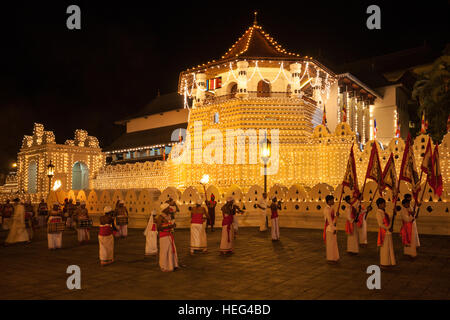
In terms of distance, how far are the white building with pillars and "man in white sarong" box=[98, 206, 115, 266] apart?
22.4 m

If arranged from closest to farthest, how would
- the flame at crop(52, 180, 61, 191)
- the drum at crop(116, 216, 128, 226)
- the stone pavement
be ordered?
1. the stone pavement
2. the drum at crop(116, 216, 128, 226)
3. the flame at crop(52, 180, 61, 191)

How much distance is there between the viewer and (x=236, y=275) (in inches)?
280

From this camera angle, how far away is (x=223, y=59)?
22938 millimetres

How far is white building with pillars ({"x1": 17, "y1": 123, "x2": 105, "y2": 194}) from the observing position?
29.9 m

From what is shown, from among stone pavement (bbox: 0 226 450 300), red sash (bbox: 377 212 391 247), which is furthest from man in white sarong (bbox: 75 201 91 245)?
red sash (bbox: 377 212 391 247)

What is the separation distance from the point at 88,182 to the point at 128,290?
93.1 ft

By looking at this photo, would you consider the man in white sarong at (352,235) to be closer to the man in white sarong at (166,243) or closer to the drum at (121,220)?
the man in white sarong at (166,243)

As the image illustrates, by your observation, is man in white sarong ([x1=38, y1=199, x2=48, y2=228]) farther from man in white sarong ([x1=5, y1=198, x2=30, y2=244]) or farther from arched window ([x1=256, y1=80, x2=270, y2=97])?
arched window ([x1=256, y1=80, x2=270, y2=97])

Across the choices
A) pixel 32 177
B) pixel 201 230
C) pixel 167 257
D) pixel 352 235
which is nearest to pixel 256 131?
pixel 201 230

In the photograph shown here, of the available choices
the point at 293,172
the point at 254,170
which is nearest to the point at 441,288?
the point at 293,172

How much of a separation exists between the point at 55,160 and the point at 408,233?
27.7 m

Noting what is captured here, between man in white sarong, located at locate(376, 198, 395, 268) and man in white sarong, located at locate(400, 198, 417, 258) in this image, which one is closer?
man in white sarong, located at locate(376, 198, 395, 268)

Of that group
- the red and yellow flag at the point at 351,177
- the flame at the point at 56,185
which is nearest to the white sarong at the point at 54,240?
the red and yellow flag at the point at 351,177

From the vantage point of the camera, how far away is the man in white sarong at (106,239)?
332 inches
